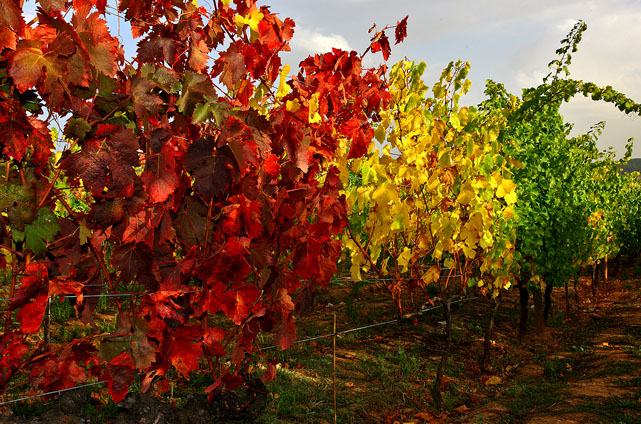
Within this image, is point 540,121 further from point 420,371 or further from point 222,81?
point 222,81

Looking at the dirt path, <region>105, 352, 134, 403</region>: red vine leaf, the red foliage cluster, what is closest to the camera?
the red foliage cluster

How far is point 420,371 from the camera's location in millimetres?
5355

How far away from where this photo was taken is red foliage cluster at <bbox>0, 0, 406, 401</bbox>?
1441 mm

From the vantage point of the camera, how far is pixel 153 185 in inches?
57.9

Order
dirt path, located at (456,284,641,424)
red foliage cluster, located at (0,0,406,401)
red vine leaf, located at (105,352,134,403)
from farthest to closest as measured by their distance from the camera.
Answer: dirt path, located at (456,284,641,424) < red vine leaf, located at (105,352,134,403) < red foliage cluster, located at (0,0,406,401)

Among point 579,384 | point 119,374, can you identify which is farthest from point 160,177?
point 579,384

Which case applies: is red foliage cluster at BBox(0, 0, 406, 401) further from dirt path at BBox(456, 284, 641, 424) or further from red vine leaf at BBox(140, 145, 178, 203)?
dirt path at BBox(456, 284, 641, 424)

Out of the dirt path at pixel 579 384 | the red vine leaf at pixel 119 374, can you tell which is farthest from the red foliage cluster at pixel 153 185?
the dirt path at pixel 579 384

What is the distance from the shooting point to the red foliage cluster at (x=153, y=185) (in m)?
1.44

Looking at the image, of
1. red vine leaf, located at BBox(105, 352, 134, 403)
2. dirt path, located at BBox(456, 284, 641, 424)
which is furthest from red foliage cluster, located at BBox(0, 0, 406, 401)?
dirt path, located at BBox(456, 284, 641, 424)

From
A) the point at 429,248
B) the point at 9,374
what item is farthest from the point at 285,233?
the point at 429,248

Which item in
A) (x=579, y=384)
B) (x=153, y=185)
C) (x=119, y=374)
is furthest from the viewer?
(x=579, y=384)

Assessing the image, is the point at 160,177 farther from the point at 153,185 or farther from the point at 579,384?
the point at 579,384

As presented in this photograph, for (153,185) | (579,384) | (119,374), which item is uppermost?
(153,185)
